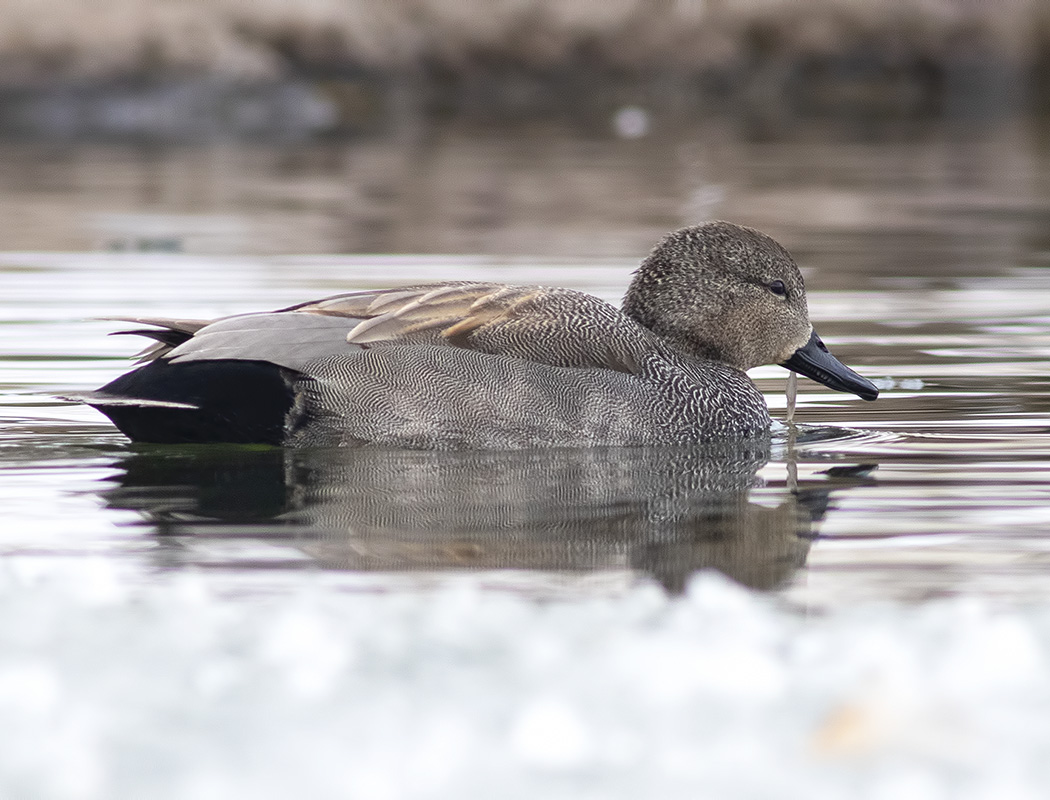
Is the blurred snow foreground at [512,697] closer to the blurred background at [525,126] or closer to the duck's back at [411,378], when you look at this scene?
the duck's back at [411,378]

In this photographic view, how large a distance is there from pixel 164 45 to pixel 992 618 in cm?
3045

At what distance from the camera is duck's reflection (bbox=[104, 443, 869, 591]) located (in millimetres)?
4816

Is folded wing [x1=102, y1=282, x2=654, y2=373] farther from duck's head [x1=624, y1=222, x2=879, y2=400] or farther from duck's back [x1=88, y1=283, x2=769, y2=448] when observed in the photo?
duck's head [x1=624, y1=222, x2=879, y2=400]

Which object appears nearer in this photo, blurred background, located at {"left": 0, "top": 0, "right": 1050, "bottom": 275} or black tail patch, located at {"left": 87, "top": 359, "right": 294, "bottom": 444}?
black tail patch, located at {"left": 87, "top": 359, "right": 294, "bottom": 444}

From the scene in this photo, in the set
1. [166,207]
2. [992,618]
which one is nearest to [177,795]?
[992,618]

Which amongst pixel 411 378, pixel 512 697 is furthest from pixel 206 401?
pixel 512 697

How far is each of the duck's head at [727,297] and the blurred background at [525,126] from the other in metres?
5.09

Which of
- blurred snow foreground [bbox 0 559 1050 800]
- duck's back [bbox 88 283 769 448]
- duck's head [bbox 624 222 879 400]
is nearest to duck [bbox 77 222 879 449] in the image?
duck's back [bbox 88 283 769 448]

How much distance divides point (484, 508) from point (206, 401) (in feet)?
3.77

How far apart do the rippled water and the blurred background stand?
0.14 meters

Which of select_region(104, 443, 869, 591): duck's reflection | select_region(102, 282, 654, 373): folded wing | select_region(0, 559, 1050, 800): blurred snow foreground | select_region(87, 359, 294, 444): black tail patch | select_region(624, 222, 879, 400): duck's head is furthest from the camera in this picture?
select_region(624, 222, 879, 400): duck's head

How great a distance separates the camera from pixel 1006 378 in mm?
8047

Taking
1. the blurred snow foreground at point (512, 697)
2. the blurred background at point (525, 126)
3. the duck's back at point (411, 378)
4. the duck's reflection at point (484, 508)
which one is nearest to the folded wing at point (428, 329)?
the duck's back at point (411, 378)

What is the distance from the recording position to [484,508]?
216 inches
